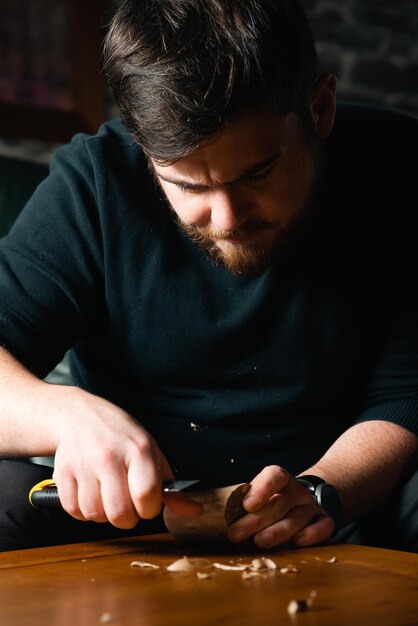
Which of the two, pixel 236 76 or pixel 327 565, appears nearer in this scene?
pixel 327 565

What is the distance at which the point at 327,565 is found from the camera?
3.70 ft

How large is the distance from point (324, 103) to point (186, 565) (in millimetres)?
773

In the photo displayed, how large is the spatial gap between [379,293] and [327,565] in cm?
59

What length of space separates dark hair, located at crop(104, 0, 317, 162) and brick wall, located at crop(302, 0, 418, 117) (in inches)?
125

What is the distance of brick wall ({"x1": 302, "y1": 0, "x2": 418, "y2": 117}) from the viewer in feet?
14.4

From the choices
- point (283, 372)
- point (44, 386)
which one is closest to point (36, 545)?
point (44, 386)

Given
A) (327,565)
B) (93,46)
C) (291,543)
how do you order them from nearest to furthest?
(327,565), (291,543), (93,46)

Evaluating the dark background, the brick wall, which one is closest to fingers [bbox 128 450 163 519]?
the dark background

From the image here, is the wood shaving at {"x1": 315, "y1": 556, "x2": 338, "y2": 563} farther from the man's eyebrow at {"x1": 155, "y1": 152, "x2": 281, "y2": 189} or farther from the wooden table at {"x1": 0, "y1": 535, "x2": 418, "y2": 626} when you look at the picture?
the man's eyebrow at {"x1": 155, "y1": 152, "x2": 281, "y2": 189}

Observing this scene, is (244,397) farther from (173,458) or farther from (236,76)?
(236,76)

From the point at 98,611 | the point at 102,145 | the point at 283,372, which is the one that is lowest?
the point at 98,611

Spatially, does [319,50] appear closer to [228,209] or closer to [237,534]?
[228,209]

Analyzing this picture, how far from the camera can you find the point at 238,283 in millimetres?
1544

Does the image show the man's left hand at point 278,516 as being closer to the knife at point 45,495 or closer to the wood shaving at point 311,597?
the knife at point 45,495
